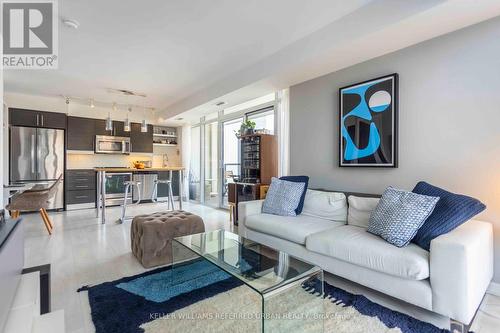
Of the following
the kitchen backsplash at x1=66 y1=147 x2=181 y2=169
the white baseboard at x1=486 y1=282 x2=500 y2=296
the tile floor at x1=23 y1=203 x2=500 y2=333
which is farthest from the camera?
the kitchen backsplash at x1=66 y1=147 x2=181 y2=169

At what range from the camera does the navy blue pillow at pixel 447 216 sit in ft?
5.76

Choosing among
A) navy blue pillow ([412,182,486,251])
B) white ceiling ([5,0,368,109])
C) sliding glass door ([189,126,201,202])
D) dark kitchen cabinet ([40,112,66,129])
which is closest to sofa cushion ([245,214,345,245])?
navy blue pillow ([412,182,486,251])

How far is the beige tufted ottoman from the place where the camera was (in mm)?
2533

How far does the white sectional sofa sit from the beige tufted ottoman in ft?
2.99

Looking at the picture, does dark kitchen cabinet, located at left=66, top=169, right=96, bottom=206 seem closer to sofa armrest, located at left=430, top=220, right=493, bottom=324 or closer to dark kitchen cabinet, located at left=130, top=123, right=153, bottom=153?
dark kitchen cabinet, located at left=130, top=123, right=153, bottom=153

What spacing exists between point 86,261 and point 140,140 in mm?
4532

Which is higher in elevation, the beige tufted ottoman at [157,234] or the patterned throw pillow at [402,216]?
the patterned throw pillow at [402,216]

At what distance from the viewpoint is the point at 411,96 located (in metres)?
2.57

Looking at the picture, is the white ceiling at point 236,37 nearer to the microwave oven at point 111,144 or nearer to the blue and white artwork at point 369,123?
the blue and white artwork at point 369,123

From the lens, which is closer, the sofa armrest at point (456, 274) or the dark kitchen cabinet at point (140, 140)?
the sofa armrest at point (456, 274)

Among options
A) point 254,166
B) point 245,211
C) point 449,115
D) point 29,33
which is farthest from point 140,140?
point 449,115

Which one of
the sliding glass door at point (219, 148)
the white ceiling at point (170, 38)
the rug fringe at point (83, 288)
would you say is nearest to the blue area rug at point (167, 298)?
the rug fringe at point (83, 288)

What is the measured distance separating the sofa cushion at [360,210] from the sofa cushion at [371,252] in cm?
20

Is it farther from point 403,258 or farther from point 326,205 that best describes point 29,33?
point 403,258
